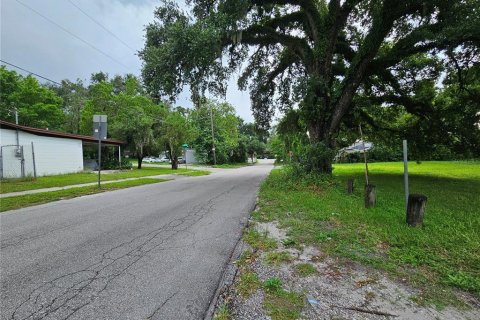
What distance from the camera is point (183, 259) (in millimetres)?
3482

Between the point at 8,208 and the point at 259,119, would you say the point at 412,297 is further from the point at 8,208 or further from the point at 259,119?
the point at 259,119

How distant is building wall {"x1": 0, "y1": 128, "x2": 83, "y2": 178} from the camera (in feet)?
45.4

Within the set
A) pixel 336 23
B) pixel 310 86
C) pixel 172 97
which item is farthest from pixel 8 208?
pixel 336 23

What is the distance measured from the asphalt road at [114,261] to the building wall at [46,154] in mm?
10039

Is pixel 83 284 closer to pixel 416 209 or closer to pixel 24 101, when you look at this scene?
pixel 416 209

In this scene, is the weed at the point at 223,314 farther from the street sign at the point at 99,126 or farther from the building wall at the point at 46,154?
the building wall at the point at 46,154

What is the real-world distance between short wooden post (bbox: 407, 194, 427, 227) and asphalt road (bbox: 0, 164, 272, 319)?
124 inches

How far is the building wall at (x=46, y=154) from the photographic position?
45.4ft

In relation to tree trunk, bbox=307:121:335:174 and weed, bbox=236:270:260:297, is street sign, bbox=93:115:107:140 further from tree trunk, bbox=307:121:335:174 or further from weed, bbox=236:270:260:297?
weed, bbox=236:270:260:297

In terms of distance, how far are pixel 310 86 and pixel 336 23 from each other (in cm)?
326

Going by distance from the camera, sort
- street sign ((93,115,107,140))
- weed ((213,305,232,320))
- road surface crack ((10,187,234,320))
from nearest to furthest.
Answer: weed ((213,305,232,320)) → road surface crack ((10,187,234,320)) → street sign ((93,115,107,140))

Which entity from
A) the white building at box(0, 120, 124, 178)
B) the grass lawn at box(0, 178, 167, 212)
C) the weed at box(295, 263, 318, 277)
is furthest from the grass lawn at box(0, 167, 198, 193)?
the weed at box(295, 263, 318, 277)

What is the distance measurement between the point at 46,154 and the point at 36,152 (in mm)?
737

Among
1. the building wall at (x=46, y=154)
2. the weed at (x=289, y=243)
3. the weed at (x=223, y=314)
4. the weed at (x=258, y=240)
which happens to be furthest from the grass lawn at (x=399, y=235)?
the building wall at (x=46, y=154)
